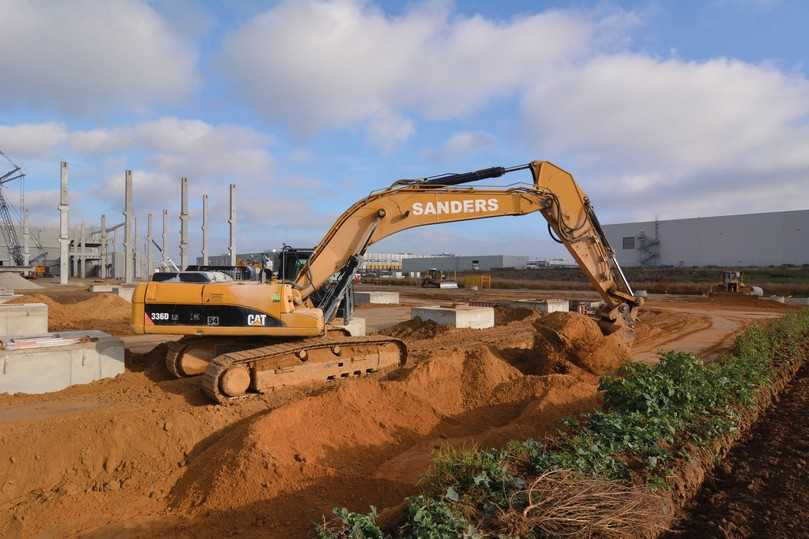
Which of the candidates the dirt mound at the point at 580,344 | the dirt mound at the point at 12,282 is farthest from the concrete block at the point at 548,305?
the dirt mound at the point at 12,282

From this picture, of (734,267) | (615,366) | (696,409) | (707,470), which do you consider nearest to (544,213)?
(615,366)

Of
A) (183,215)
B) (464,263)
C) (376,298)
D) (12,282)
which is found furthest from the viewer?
(464,263)

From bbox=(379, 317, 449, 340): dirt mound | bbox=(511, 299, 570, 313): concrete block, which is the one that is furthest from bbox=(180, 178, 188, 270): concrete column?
bbox=(511, 299, 570, 313): concrete block

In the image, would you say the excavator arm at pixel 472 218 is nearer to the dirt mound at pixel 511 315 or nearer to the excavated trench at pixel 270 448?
the excavated trench at pixel 270 448

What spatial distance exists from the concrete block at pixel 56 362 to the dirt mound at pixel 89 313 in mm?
7679

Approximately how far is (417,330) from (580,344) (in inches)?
269

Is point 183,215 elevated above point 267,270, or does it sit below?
above

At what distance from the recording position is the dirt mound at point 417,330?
49.7ft

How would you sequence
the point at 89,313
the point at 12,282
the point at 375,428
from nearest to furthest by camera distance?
the point at 375,428 → the point at 89,313 → the point at 12,282

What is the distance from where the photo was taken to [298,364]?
8344 millimetres

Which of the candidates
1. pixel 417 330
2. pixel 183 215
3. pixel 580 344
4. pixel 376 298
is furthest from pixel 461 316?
pixel 183 215

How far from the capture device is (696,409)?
6066 millimetres

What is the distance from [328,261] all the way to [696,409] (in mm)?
6021

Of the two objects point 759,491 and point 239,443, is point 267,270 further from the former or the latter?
point 759,491
